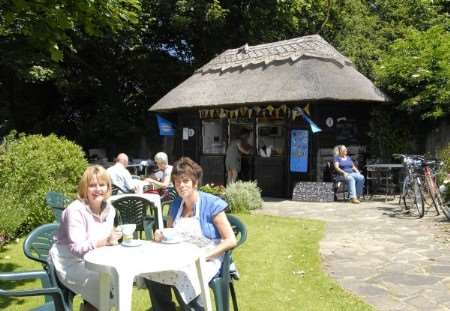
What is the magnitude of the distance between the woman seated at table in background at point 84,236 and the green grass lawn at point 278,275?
1.29 metres

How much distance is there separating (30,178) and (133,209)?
3000 millimetres

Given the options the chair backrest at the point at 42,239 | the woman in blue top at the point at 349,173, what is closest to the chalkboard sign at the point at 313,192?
the woman in blue top at the point at 349,173

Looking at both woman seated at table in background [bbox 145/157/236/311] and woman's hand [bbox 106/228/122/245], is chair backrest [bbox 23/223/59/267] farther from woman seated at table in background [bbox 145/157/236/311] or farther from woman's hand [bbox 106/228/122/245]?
woman seated at table in background [bbox 145/157/236/311]

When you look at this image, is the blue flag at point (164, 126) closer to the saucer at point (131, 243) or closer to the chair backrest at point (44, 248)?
the chair backrest at point (44, 248)

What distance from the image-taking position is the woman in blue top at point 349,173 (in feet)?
36.6

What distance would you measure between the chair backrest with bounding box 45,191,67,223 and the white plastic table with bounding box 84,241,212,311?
258 cm

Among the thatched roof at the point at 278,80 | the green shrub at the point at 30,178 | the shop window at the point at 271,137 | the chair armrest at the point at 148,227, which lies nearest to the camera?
the chair armrest at the point at 148,227

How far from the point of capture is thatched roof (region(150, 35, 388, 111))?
38.4 ft

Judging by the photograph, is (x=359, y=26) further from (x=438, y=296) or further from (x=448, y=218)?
(x=438, y=296)

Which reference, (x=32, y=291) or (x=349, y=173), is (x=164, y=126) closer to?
(x=349, y=173)

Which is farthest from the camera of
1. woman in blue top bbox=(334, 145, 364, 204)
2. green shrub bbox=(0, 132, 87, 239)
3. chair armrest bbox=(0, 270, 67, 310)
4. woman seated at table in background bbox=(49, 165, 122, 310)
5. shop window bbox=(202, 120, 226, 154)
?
shop window bbox=(202, 120, 226, 154)

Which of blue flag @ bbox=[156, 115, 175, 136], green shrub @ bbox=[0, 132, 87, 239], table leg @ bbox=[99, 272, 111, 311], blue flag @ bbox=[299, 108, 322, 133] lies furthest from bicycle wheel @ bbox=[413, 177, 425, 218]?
blue flag @ bbox=[156, 115, 175, 136]

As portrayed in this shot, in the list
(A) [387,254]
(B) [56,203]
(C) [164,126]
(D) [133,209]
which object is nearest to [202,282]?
(D) [133,209]

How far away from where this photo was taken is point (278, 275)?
5.57m
